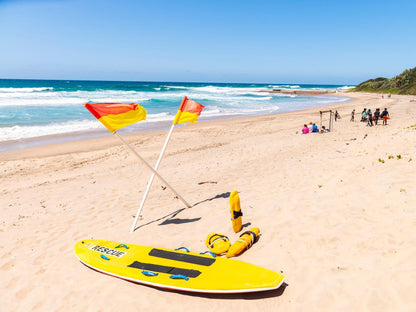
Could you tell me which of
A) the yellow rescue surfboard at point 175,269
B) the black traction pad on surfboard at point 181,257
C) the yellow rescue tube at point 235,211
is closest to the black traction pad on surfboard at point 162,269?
the yellow rescue surfboard at point 175,269

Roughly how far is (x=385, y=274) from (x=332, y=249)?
2.90 feet

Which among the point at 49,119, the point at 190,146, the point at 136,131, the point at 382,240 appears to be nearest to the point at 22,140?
the point at 136,131

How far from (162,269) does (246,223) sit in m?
2.16

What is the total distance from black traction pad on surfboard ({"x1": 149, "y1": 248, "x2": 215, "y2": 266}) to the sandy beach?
1.76 feet

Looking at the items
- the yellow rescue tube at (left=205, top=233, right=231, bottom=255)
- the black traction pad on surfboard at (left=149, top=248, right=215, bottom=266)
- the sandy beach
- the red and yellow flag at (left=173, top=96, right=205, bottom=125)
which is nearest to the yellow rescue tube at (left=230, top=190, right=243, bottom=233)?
the sandy beach

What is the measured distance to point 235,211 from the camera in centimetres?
573

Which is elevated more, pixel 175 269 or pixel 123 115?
pixel 123 115

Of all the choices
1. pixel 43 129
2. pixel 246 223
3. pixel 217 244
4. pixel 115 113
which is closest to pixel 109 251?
pixel 217 244

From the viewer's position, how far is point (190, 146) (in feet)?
54.4

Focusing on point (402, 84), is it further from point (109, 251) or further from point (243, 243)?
point (109, 251)

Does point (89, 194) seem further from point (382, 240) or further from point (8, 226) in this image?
point (382, 240)

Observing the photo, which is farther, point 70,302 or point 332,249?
point 332,249

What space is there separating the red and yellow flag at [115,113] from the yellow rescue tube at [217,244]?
10.4ft

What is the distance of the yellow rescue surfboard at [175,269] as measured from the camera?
4.12 metres
